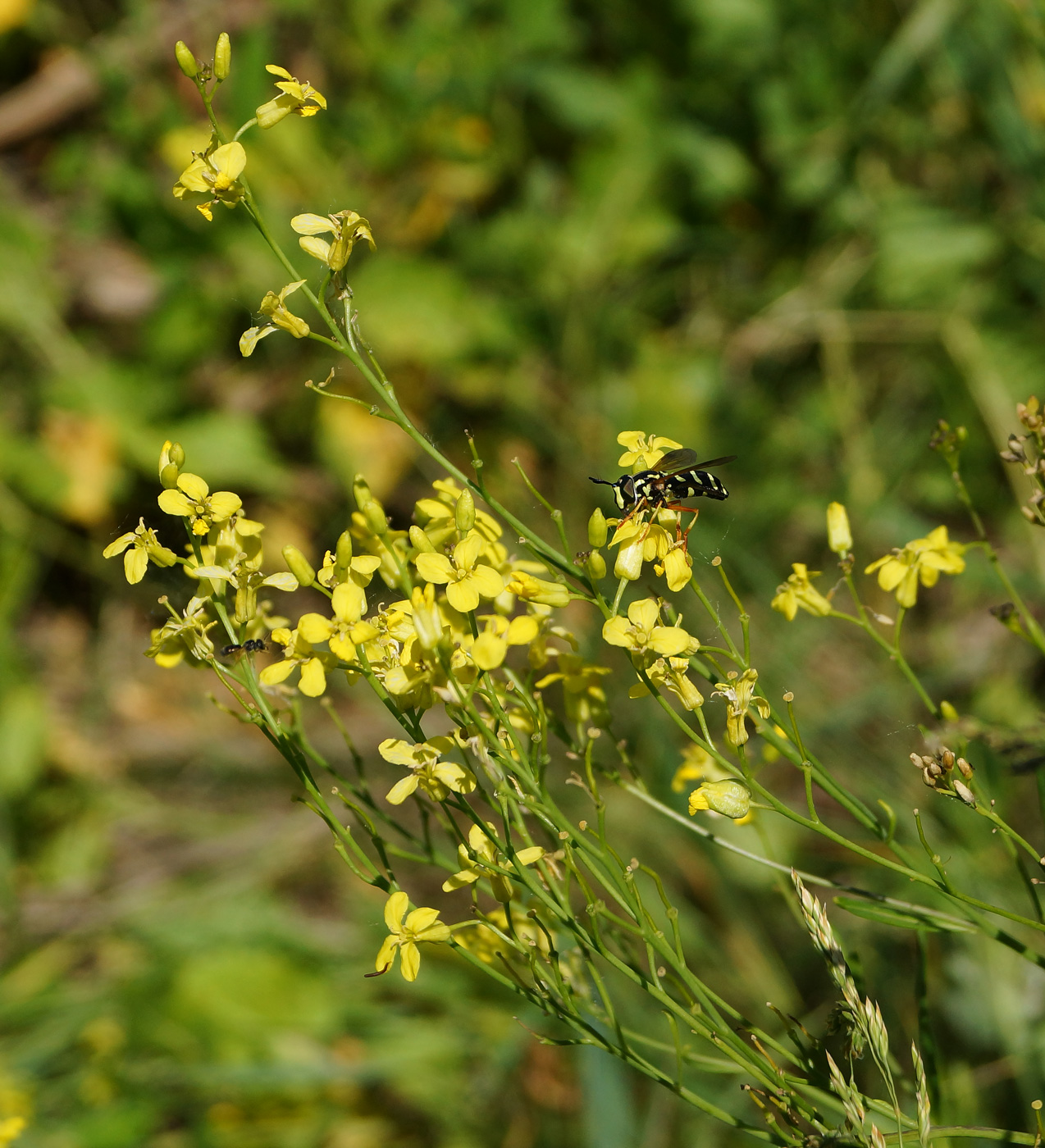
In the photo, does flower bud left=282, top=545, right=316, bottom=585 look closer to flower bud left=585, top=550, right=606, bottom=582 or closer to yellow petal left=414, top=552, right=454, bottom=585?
yellow petal left=414, top=552, right=454, bottom=585

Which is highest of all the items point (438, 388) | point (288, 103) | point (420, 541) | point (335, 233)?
point (438, 388)

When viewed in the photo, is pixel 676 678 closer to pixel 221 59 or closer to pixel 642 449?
pixel 642 449

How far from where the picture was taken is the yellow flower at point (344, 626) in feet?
3.58

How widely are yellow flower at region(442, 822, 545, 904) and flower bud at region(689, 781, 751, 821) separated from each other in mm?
181

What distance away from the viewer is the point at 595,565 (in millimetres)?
1108

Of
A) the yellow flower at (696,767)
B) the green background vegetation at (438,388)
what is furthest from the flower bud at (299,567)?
the green background vegetation at (438,388)

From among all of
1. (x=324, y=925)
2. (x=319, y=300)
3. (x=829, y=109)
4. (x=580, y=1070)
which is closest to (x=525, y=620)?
(x=319, y=300)

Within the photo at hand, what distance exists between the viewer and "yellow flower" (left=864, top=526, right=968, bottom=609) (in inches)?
49.2

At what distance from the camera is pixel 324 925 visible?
137 inches

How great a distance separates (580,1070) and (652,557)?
5.74 feet

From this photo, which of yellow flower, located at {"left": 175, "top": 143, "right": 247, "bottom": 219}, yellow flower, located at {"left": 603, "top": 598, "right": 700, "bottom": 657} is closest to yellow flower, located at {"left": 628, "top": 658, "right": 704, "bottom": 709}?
yellow flower, located at {"left": 603, "top": 598, "right": 700, "bottom": 657}

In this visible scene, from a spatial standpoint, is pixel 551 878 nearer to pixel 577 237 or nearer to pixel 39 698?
pixel 577 237

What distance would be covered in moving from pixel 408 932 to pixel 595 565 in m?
0.48

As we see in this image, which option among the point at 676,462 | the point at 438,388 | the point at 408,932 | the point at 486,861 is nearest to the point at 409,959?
the point at 408,932
